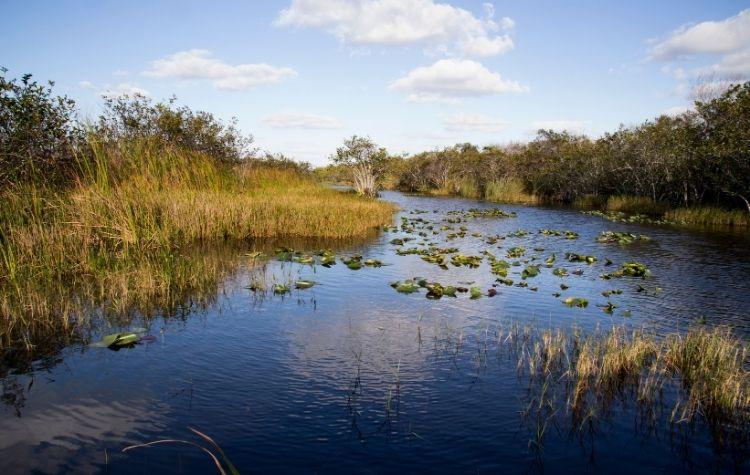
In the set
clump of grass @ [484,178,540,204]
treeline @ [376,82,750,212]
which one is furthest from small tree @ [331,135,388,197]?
clump of grass @ [484,178,540,204]

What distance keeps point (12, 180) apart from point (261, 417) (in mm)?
10753

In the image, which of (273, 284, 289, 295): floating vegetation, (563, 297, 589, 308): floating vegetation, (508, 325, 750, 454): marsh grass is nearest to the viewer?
(508, 325, 750, 454): marsh grass

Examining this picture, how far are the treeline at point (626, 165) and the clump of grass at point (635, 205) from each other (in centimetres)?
25

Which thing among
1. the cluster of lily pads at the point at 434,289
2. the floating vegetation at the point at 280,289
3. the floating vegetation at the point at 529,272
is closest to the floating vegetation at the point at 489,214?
the floating vegetation at the point at 529,272

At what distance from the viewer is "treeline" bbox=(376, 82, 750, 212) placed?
2556cm

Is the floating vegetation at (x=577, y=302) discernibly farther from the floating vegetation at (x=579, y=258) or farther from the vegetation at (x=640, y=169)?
the vegetation at (x=640, y=169)

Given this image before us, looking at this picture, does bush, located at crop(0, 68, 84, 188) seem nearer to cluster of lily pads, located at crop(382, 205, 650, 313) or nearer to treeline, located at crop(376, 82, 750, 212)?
cluster of lily pads, located at crop(382, 205, 650, 313)

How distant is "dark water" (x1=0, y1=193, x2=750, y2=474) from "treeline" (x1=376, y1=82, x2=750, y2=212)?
19.6 metres

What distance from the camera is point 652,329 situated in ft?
28.9

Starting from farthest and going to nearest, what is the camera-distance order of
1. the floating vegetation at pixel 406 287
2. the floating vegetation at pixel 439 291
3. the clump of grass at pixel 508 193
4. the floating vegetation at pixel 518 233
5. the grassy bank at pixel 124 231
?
1. the clump of grass at pixel 508 193
2. the floating vegetation at pixel 518 233
3. the floating vegetation at pixel 406 287
4. the floating vegetation at pixel 439 291
5. the grassy bank at pixel 124 231

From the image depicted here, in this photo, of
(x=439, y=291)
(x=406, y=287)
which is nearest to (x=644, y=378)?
(x=439, y=291)

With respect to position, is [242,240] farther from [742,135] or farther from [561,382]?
[742,135]

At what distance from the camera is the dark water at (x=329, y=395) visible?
4727 mm

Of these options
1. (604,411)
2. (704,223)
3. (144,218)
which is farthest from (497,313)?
(704,223)
